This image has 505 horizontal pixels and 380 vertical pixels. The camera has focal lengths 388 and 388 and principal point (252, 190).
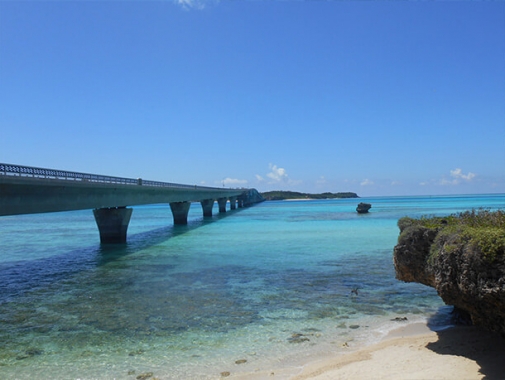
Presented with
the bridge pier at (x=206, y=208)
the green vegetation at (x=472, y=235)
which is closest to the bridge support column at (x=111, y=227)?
the green vegetation at (x=472, y=235)

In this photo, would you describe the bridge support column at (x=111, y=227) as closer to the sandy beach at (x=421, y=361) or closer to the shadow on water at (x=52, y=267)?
the shadow on water at (x=52, y=267)

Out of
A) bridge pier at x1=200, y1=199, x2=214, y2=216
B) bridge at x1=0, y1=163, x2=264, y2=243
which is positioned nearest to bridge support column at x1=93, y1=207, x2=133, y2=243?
bridge at x1=0, y1=163, x2=264, y2=243

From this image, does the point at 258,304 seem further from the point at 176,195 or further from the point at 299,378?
the point at 176,195

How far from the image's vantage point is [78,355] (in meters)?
9.44

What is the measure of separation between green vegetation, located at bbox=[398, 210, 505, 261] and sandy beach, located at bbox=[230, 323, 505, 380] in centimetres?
204

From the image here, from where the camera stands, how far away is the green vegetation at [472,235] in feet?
22.1

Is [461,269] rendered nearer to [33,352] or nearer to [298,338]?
[298,338]

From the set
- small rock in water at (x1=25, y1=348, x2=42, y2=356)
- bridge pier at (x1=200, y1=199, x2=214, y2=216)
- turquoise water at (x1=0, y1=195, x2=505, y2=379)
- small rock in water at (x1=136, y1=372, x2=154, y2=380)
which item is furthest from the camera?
bridge pier at (x1=200, y1=199, x2=214, y2=216)

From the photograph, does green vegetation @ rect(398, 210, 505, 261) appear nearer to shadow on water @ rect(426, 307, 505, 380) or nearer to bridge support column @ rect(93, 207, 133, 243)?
shadow on water @ rect(426, 307, 505, 380)

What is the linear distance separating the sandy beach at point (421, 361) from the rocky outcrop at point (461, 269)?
2.38 feet

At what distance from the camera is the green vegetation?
675cm

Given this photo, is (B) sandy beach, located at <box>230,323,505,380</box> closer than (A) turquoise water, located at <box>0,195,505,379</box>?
Yes

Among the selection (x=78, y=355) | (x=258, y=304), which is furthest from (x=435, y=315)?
(x=78, y=355)

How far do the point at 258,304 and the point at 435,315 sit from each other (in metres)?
5.62
